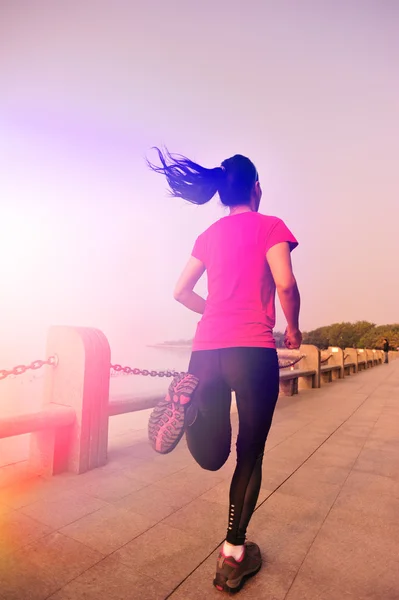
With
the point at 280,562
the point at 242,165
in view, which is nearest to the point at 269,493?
the point at 280,562

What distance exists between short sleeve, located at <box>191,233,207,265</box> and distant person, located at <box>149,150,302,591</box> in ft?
0.34

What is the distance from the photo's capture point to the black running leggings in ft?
5.96

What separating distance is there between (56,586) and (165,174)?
2268mm

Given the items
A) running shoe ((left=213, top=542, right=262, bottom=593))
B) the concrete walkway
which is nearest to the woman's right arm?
running shoe ((left=213, top=542, right=262, bottom=593))

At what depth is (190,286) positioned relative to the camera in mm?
2232

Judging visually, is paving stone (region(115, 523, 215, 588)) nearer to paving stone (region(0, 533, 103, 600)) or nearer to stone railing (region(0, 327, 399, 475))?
paving stone (region(0, 533, 103, 600))

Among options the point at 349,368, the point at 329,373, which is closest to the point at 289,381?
the point at 329,373

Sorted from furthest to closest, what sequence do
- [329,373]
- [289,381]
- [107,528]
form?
[329,373], [289,381], [107,528]

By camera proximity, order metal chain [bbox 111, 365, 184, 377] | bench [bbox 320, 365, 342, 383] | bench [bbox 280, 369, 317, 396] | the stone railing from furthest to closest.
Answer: bench [bbox 320, 365, 342, 383] → bench [bbox 280, 369, 317, 396] → metal chain [bbox 111, 365, 184, 377] → the stone railing

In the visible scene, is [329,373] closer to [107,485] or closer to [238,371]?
[107,485]

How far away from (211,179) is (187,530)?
216 centimetres

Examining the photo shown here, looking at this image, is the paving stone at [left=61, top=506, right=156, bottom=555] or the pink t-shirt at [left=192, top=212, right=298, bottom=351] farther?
the paving stone at [left=61, top=506, right=156, bottom=555]

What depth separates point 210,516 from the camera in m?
2.58

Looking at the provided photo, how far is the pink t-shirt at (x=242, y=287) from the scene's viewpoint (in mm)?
1865
